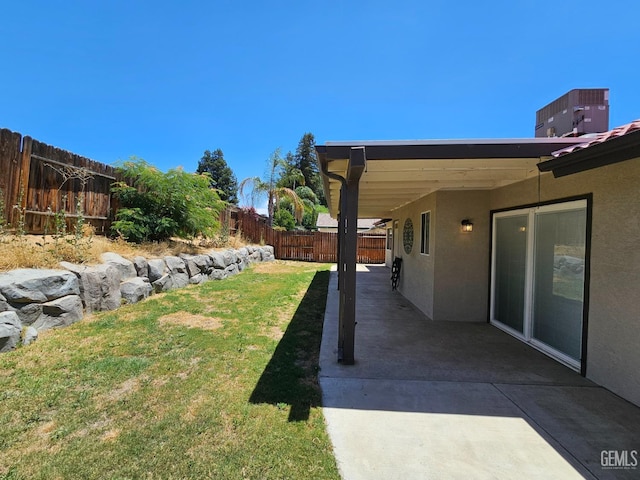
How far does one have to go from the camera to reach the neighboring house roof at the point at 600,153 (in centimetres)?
223

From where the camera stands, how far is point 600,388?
10.1 feet

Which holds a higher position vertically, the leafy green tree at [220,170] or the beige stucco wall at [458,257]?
the leafy green tree at [220,170]

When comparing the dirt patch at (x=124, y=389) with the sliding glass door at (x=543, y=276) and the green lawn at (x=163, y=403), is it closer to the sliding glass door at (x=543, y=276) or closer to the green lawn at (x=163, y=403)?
the green lawn at (x=163, y=403)

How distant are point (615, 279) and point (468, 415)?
2.04 meters

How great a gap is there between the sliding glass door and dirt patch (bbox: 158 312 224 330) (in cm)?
482

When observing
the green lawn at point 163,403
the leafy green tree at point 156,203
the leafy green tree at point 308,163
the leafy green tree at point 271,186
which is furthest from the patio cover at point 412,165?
the leafy green tree at point 308,163

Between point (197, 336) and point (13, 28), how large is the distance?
26.4 ft

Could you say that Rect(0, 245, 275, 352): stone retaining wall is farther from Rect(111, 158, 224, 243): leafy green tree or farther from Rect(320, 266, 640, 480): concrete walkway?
Rect(320, 266, 640, 480): concrete walkway

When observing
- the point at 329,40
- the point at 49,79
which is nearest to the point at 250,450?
the point at 329,40

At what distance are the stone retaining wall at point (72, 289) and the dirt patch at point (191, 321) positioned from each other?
1140mm

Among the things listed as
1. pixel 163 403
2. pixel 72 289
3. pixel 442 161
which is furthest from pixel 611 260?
pixel 72 289

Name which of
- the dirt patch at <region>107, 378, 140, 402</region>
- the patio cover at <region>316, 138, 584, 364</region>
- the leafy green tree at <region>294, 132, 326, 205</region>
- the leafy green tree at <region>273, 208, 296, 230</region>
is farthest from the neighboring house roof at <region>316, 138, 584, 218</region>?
the leafy green tree at <region>294, 132, 326, 205</region>

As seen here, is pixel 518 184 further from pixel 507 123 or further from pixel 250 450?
pixel 507 123

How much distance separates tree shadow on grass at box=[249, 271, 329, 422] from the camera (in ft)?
8.85
